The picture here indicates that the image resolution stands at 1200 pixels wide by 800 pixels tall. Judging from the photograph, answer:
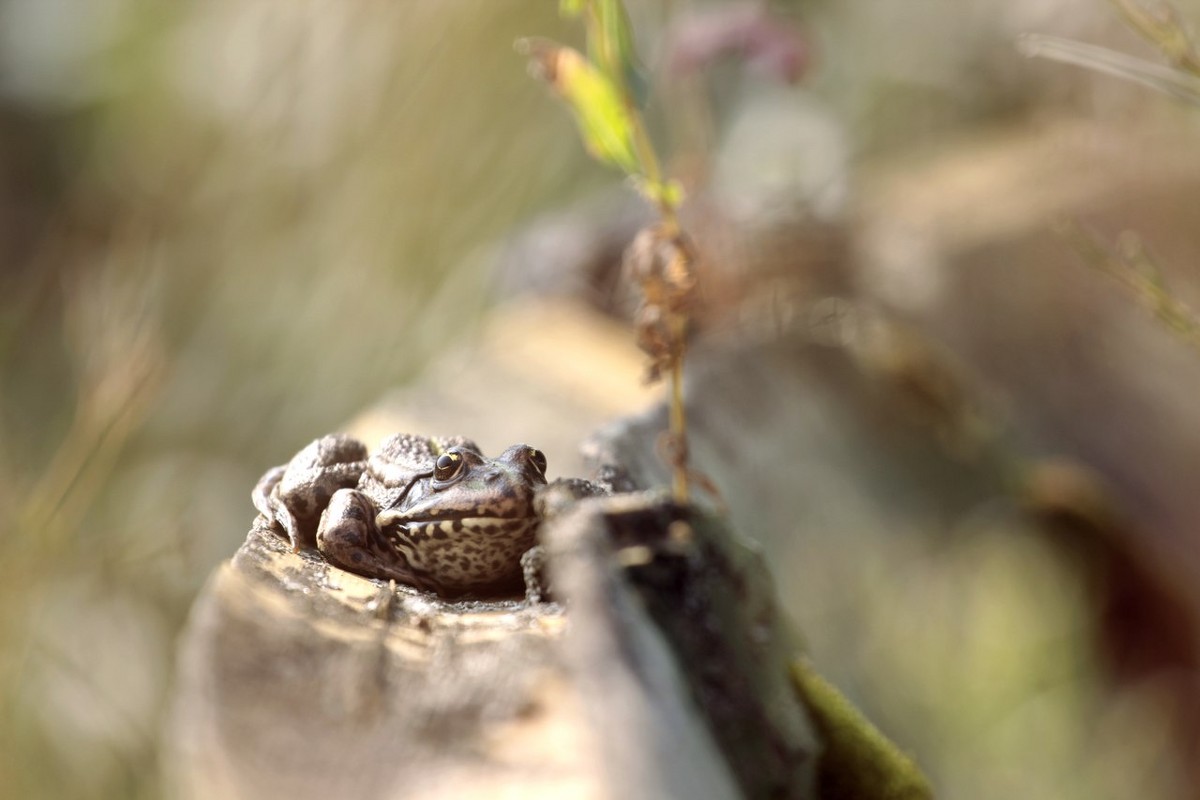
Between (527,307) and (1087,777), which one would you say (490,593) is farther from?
(1087,777)

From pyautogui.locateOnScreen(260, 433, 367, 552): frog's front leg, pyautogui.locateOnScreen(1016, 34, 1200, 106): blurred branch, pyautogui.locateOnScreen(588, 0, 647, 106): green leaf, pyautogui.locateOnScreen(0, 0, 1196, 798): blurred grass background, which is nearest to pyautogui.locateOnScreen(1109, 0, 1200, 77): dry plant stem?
pyautogui.locateOnScreen(1016, 34, 1200, 106): blurred branch

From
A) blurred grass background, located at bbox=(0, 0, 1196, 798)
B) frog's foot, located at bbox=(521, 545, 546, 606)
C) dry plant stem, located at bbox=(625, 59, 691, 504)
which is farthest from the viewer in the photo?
blurred grass background, located at bbox=(0, 0, 1196, 798)

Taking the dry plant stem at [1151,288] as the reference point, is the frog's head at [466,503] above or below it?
below

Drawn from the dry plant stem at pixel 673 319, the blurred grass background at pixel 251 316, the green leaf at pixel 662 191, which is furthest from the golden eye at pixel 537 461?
the blurred grass background at pixel 251 316

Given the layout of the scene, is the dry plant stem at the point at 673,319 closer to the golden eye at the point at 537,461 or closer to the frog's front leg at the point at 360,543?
the golden eye at the point at 537,461

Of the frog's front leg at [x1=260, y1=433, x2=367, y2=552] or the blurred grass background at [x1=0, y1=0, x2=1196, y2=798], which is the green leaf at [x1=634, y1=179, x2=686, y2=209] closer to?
the frog's front leg at [x1=260, y1=433, x2=367, y2=552]

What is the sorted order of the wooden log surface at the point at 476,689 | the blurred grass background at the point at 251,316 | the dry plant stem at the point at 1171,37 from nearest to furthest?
1. the wooden log surface at the point at 476,689
2. the dry plant stem at the point at 1171,37
3. the blurred grass background at the point at 251,316

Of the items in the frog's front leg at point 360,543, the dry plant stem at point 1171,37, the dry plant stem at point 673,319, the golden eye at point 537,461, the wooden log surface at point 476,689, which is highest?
the dry plant stem at point 1171,37

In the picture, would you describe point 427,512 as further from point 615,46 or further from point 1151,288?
point 1151,288
